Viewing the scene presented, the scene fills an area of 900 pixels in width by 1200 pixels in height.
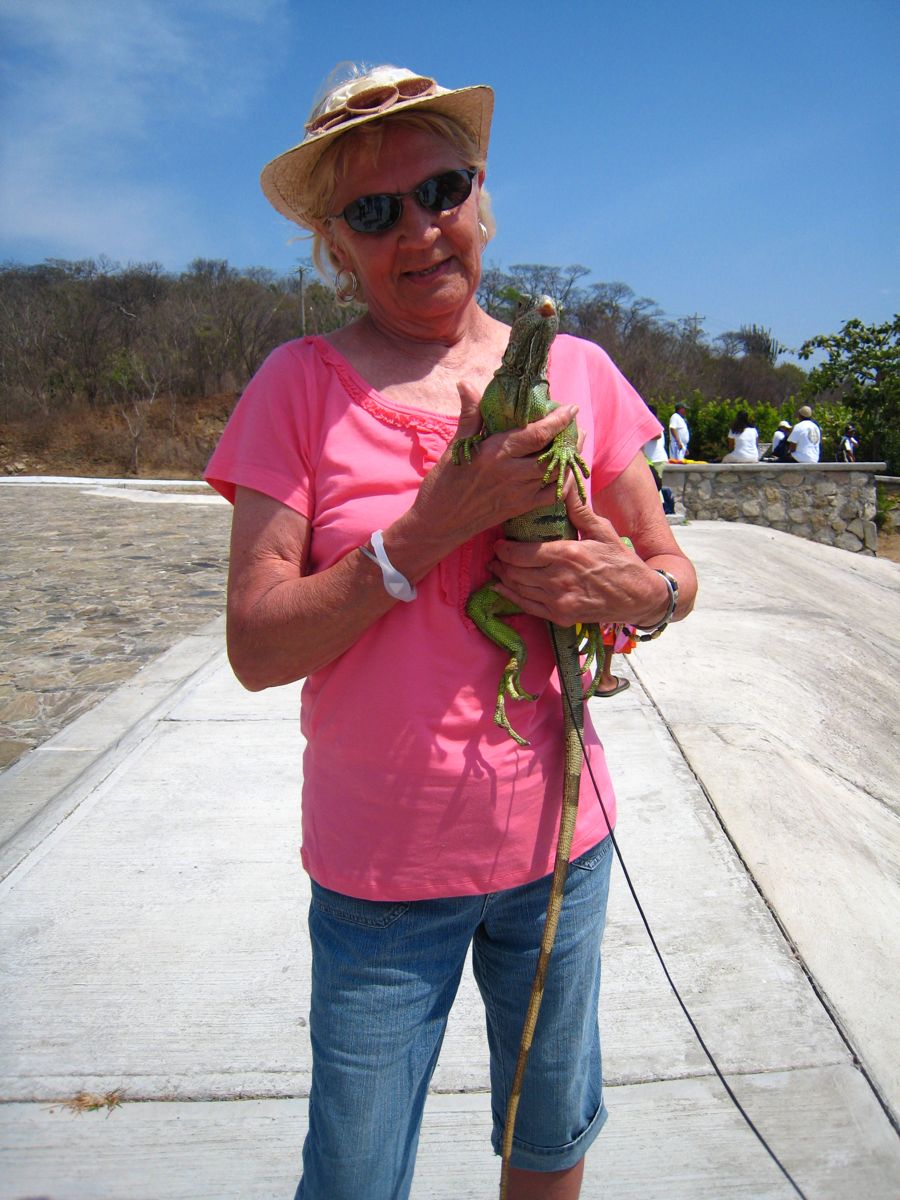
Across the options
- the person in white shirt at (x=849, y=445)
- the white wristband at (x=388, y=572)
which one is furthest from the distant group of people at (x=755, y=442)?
the white wristband at (x=388, y=572)

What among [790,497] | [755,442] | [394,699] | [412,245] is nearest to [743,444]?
[755,442]

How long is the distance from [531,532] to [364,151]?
70cm

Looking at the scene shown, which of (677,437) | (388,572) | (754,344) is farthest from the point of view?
(754,344)

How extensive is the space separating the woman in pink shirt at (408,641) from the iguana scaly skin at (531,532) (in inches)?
1.2

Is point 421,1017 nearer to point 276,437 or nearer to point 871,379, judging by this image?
point 276,437

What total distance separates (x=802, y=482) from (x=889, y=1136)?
1298 cm

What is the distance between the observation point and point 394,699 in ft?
4.55

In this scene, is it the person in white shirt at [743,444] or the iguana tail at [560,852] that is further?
the person in white shirt at [743,444]

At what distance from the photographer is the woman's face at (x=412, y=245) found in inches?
59.2

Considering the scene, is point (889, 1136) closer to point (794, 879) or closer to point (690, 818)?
point (794, 879)

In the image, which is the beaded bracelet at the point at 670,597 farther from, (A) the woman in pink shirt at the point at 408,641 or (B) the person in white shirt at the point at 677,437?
(B) the person in white shirt at the point at 677,437

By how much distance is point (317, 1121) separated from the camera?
1.39 m

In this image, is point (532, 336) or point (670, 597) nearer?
point (532, 336)

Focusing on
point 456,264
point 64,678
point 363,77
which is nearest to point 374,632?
point 456,264
